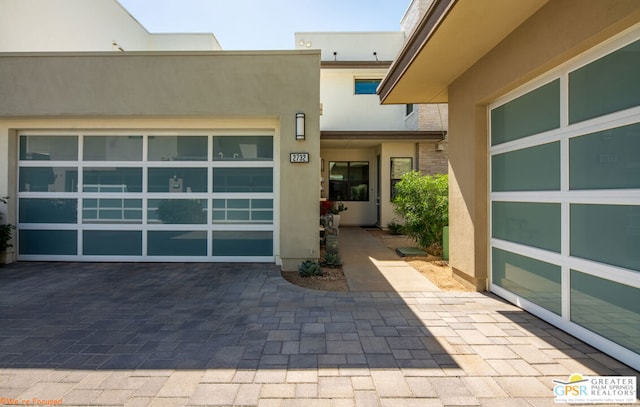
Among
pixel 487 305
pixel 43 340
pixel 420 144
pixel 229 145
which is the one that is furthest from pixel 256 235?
pixel 420 144

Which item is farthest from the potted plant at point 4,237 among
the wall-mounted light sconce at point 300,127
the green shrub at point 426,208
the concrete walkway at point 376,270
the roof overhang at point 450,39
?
the green shrub at point 426,208

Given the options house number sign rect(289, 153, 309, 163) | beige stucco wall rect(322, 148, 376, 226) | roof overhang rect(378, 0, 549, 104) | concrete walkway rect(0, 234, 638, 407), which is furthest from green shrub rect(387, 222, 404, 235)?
concrete walkway rect(0, 234, 638, 407)

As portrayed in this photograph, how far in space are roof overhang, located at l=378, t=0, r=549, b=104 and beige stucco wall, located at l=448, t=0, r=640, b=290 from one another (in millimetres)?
156

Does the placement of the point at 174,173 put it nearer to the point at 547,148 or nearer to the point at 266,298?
the point at 266,298

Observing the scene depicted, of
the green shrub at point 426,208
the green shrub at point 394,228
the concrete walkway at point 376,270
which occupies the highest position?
the green shrub at point 426,208

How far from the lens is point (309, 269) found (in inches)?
220

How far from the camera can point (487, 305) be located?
4180mm

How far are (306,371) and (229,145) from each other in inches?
192

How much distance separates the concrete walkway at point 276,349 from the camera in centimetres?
237

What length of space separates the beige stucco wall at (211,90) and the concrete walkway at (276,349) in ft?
5.92

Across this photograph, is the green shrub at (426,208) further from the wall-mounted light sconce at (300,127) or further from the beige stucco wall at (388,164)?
the beige stucco wall at (388,164)

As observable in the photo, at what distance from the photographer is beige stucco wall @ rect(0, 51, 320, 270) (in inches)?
230

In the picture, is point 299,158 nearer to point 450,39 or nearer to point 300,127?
point 300,127

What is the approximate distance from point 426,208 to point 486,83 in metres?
3.36
